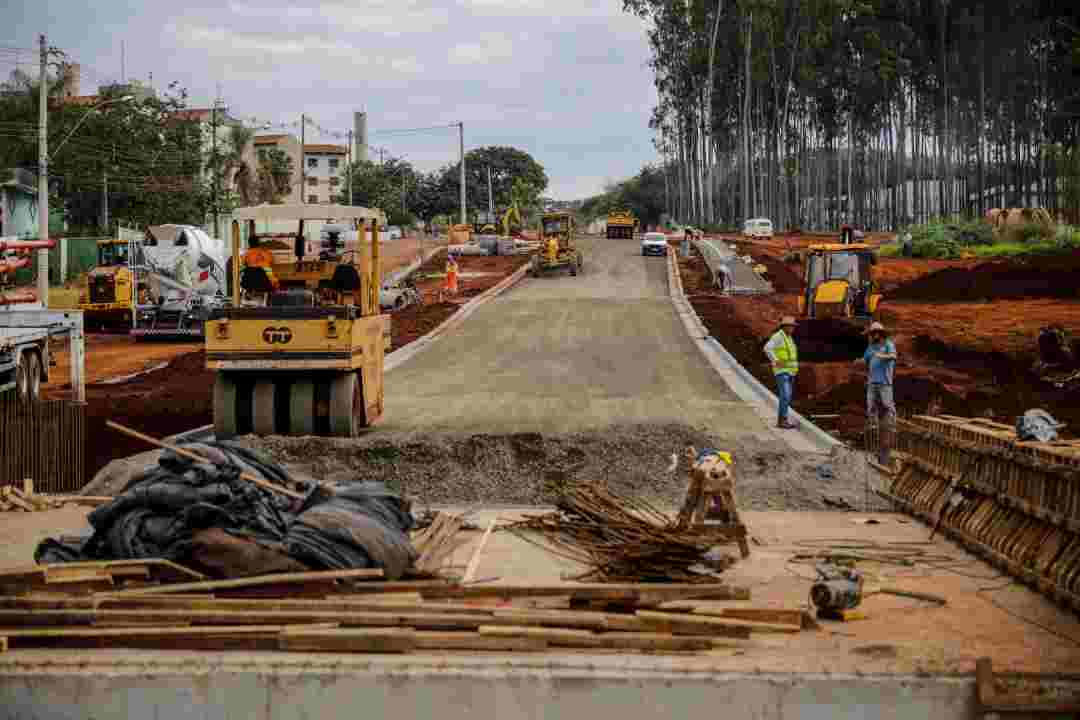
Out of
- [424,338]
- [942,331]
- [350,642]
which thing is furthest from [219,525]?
[942,331]

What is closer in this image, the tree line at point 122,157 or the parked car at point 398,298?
the parked car at point 398,298

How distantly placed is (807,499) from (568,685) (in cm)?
810

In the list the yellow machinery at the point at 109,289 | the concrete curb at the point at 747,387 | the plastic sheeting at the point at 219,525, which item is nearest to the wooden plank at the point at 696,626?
Answer: the plastic sheeting at the point at 219,525

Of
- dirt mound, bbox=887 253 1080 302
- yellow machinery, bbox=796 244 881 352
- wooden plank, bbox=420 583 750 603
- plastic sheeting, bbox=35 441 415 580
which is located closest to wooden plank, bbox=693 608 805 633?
wooden plank, bbox=420 583 750 603

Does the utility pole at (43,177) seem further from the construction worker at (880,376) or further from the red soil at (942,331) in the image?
the construction worker at (880,376)

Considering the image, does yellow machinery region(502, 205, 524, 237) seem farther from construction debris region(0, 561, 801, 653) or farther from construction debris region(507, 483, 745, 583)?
construction debris region(0, 561, 801, 653)

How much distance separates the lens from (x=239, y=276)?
18516 mm

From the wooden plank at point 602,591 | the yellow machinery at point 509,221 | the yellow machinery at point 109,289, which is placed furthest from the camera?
the yellow machinery at point 509,221

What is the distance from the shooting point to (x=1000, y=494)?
456 inches

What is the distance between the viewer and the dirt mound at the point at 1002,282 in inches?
1727

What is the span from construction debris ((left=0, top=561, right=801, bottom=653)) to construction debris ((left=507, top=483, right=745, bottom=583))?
0.73 m

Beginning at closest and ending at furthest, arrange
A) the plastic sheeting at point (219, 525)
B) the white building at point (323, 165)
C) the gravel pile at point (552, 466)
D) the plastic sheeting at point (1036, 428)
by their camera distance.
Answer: the plastic sheeting at point (219, 525), the plastic sheeting at point (1036, 428), the gravel pile at point (552, 466), the white building at point (323, 165)

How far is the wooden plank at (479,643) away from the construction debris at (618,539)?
1.96m

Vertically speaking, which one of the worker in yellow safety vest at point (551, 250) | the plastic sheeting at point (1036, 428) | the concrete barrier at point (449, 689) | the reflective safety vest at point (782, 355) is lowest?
the concrete barrier at point (449, 689)
